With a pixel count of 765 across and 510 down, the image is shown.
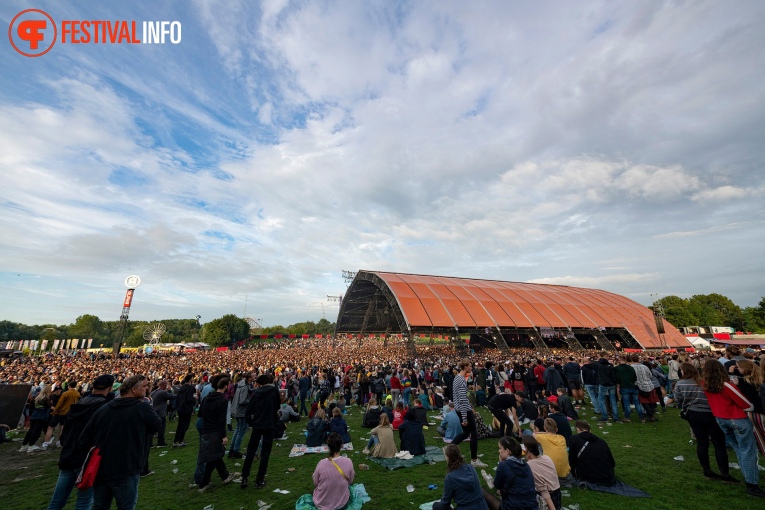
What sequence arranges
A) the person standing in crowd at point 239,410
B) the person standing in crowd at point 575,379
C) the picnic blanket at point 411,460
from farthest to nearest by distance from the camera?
1. the person standing in crowd at point 575,379
2. the person standing in crowd at point 239,410
3. the picnic blanket at point 411,460

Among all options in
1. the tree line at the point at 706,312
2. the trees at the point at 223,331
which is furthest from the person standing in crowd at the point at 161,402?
the tree line at the point at 706,312

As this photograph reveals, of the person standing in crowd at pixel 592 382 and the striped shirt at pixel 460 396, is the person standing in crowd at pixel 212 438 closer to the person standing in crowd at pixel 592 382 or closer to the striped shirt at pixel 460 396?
the striped shirt at pixel 460 396

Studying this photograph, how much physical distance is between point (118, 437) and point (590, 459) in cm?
736

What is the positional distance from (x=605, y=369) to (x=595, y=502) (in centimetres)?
584

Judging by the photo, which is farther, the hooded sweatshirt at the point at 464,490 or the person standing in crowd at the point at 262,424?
the person standing in crowd at the point at 262,424

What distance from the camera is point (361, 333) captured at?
5525cm

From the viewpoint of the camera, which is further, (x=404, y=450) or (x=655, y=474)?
(x=404, y=450)

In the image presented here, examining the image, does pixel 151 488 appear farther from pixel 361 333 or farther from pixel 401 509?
pixel 361 333

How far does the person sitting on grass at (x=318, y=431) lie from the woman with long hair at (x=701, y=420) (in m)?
8.10

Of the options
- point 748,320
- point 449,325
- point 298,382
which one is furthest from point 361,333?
point 748,320

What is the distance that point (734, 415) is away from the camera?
5.17 m

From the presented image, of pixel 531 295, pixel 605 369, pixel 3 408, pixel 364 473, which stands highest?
pixel 531 295

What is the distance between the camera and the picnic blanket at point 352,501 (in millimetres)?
4969

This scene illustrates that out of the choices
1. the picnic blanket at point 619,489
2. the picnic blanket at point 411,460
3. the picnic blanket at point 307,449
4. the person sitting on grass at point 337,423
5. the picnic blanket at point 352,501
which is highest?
the person sitting on grass at point 337,423
